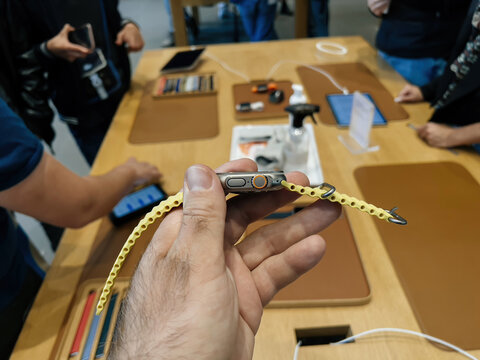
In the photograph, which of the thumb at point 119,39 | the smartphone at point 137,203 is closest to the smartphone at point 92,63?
the thumb at point 119,39

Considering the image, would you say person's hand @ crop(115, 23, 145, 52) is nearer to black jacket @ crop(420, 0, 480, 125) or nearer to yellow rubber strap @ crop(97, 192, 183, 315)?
yellow rubber strap @ crop(97, 192, 183, 315)

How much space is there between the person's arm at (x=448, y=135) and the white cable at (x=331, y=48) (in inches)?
31.1

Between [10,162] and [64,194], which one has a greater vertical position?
[10,162]

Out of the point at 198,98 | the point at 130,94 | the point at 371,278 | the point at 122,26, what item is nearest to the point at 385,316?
the point at 371,278

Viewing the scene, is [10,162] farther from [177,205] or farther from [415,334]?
[415,334]

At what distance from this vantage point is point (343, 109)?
3.97 ft

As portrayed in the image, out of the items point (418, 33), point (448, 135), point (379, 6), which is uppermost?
point (379, 6)

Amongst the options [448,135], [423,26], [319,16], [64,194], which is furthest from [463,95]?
[319,16]

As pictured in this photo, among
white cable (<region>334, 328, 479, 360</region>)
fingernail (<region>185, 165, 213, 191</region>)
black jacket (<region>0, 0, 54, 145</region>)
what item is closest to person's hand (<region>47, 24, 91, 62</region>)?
black jacket (<region>0, 0, 54, 145</region>)

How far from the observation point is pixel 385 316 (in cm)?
59

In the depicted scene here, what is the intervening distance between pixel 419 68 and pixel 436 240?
1032 millimetres

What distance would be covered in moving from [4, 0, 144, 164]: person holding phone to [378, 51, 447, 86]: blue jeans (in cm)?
124

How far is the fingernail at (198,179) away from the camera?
446mm

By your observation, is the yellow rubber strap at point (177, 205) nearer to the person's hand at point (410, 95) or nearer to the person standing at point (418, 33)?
the person's hand at point (410, 95)
